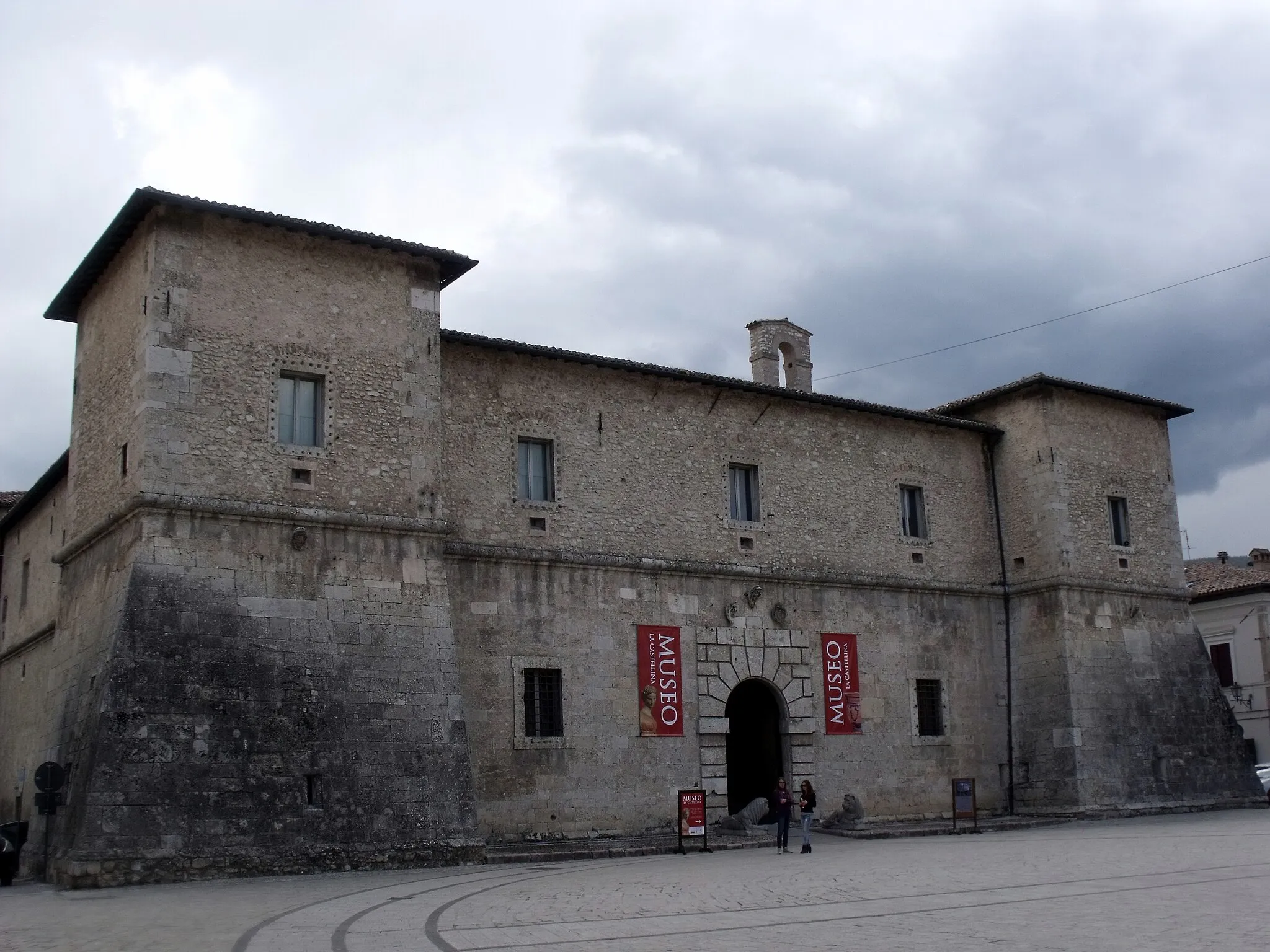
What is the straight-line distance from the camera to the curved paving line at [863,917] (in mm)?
10672

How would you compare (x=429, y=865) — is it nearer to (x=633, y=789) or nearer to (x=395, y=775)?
(x=395, y=775)

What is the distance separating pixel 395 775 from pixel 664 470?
8458 mm

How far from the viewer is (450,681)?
19500 mm

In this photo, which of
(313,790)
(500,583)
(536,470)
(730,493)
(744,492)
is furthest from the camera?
(744,492)

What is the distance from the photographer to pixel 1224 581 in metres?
41.8

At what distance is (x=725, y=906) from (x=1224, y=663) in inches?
1321

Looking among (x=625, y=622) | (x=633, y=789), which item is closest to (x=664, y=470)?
(x=625, y=622)

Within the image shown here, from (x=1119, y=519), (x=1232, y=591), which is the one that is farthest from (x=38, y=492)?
(x=1232, y=591)

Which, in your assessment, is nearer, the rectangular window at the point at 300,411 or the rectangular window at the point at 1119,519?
the rectangular window at the point at 300,411

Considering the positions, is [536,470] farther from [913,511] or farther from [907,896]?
[907,896]

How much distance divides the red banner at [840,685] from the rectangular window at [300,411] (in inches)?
440

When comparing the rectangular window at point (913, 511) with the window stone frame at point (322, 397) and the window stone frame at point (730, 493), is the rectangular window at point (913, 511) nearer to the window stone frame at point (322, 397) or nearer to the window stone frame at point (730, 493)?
the window stone frame at point (730, 493)

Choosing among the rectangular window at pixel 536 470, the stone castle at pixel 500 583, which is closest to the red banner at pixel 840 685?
the stone castle at pixel 500 583

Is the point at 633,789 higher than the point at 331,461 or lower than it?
lower
